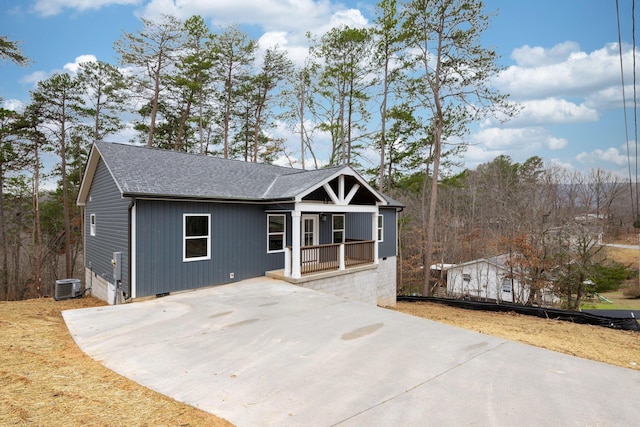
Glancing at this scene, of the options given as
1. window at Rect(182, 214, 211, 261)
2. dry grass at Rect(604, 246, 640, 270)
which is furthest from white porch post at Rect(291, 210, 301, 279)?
dry grass at Rect(604, 246, 640, 270)

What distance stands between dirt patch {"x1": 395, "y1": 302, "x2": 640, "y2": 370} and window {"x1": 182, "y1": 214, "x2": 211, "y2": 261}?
7.44m

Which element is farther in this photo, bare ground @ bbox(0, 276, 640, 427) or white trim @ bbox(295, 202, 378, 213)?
white trim @ bbox(295, 202, 378, 213)

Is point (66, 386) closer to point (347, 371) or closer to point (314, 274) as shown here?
point (347, 371)

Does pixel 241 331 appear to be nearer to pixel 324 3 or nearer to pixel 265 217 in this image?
pixel 265 217

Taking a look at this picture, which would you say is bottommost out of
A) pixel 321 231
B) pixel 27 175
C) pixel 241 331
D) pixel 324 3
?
pixel 241 331

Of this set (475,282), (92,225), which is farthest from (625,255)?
(92,225)

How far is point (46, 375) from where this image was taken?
12.9 ft

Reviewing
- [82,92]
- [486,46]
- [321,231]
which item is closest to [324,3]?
[486,46]

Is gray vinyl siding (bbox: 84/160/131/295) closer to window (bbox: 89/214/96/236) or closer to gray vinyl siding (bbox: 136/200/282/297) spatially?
window (bbox: 89/214/96/236)

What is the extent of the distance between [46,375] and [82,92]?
20136mm

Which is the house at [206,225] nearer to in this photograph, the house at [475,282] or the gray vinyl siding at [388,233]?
the gray vinyl siding at [388,233]

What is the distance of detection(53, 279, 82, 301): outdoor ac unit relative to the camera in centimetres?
1023

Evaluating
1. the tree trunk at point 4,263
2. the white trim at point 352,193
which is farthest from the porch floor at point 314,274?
the tree trunk at point 4,263

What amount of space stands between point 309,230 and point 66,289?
8.12 meters
